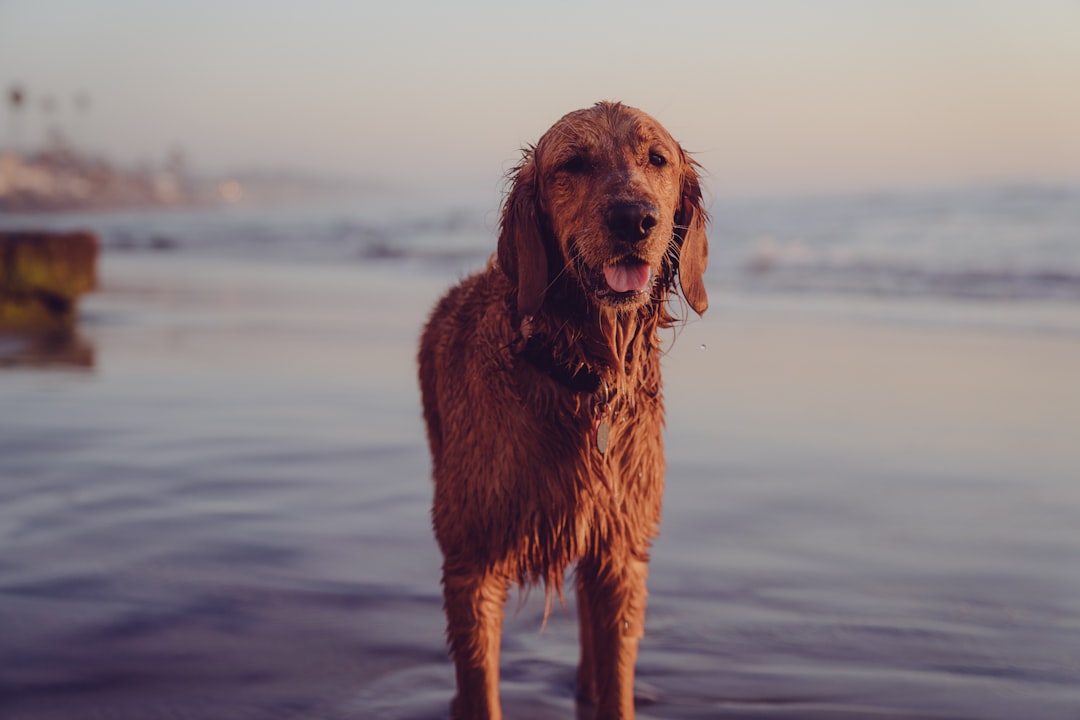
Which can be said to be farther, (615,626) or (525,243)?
(615,626)

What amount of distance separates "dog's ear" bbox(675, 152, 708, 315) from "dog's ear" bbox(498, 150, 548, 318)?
46cm

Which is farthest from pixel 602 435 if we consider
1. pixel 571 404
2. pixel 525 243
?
pixel 525 243

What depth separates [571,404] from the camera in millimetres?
3361

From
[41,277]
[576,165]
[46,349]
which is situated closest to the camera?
[576,165]

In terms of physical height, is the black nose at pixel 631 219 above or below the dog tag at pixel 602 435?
above

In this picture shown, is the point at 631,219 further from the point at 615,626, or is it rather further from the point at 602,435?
the point at 615,626

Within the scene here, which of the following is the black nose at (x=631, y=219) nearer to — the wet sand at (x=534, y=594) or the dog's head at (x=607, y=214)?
the dog's head at (x=607, y=214)

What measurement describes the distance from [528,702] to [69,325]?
10805 millimetres

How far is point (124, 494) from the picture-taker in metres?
6.15

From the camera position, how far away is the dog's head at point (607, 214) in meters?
3.15

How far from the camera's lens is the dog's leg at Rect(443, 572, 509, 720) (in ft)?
11.3

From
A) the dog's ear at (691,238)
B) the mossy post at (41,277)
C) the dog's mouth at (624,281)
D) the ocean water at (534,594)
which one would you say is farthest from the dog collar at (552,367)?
the mossy post at (41,277)

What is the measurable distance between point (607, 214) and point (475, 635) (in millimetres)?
1413

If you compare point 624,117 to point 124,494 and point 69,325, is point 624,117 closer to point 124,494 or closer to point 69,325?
point 124,494
